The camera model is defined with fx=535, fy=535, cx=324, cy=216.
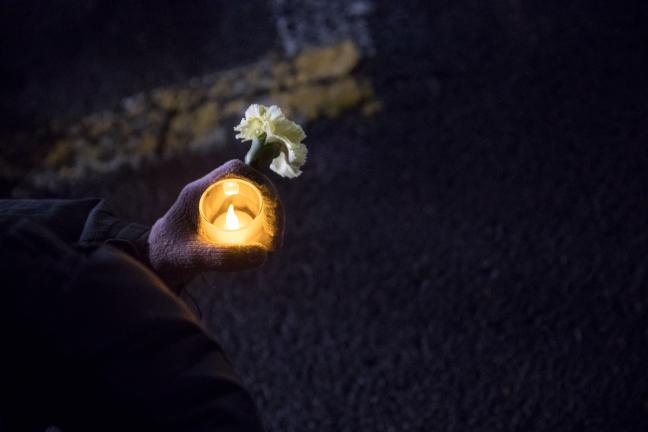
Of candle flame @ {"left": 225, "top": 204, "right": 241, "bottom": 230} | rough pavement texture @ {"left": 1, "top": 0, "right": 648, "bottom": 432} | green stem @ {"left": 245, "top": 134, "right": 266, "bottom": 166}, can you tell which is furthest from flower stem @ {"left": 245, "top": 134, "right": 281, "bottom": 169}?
rough pavement texture @ {"left": 1, "top": 0, "right": 648, "bottom": 432}

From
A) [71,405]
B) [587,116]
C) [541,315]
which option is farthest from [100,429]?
[587,116]

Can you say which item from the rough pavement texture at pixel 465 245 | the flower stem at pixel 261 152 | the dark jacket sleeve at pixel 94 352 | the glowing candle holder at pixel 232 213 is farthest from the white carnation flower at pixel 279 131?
the rough pavement texture at pixel 465 245

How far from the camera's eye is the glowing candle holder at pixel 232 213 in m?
1.45

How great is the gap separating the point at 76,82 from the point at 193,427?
8.14 feet

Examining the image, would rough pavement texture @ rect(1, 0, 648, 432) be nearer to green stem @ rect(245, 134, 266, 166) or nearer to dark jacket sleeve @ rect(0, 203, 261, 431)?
green stem @ rect(245, 134, 266, 166)

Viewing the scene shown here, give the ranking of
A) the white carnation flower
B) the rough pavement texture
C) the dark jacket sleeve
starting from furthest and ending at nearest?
the rough pavement texture
the white carnation flower
the dark jacket sleeve

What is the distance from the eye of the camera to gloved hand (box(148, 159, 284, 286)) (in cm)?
149

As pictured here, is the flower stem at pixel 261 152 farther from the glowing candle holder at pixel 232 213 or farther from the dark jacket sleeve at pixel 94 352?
the dark jacket sleeve at pixel 94 352

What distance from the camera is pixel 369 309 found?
2.47 m

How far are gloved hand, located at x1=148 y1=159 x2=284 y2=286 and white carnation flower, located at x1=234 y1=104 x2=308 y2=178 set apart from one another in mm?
97

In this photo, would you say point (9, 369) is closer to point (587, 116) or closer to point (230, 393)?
point (230, 393)

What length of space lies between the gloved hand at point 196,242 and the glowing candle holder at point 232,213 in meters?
0.02

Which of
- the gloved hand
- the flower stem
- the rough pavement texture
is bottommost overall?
the rough pavement texture

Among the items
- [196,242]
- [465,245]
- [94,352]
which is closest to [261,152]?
[196,242]
